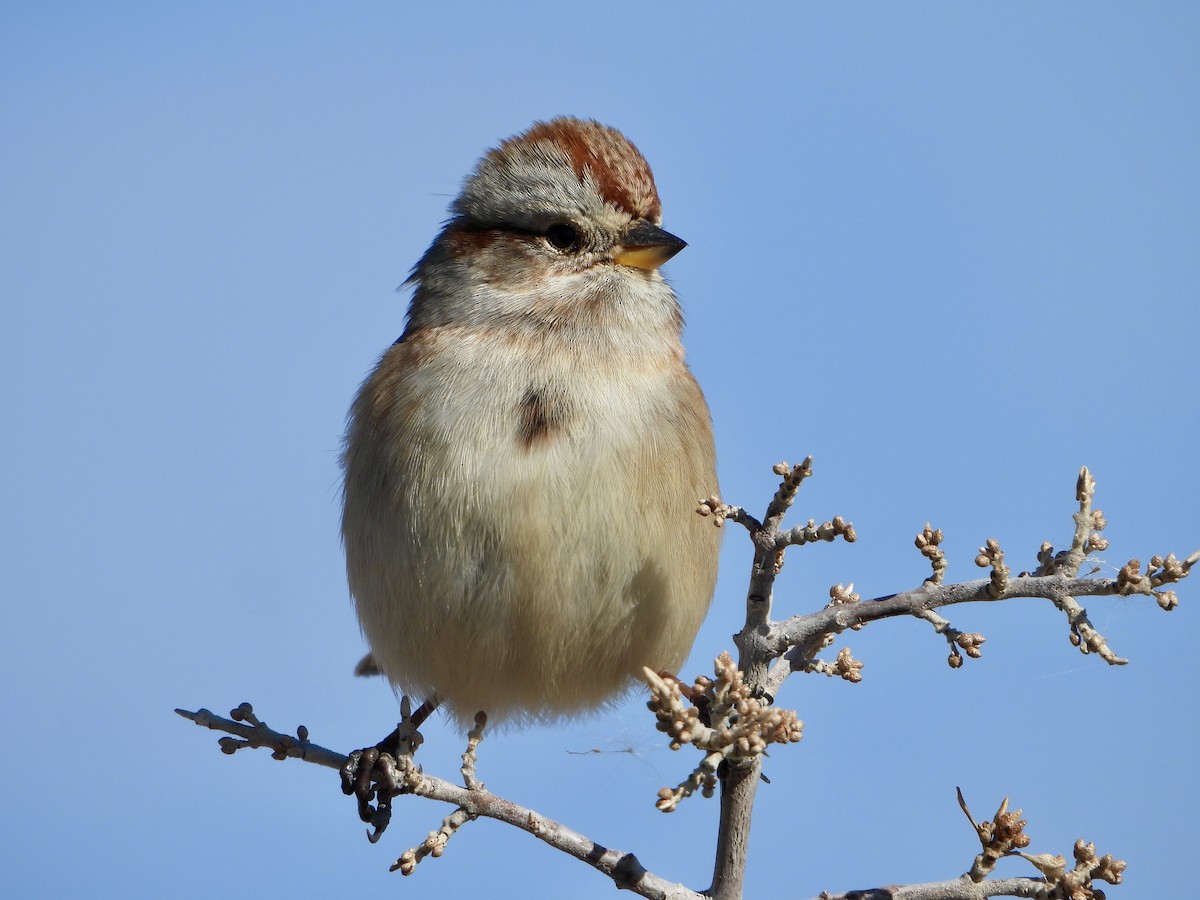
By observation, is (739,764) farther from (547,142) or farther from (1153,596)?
(547,142)

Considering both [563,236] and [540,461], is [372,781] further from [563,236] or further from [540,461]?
[563,236]

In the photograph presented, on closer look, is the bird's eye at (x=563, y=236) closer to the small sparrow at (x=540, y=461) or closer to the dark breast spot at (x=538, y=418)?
the small sparrow at (x=540, y=461)

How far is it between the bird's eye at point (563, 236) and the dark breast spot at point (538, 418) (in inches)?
35.3

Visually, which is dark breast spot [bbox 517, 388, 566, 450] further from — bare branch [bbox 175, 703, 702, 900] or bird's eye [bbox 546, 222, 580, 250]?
bare branch [bbox 175, 703, 702, 900]

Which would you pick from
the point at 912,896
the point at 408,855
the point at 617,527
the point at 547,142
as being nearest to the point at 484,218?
the point at 547,142

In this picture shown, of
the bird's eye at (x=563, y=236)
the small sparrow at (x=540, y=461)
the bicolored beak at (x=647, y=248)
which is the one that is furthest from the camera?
the bird's eye at (x=563, y=236)

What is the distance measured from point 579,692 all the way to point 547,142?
2483mm

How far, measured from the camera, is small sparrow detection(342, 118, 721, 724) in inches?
172

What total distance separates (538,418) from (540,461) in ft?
0.73

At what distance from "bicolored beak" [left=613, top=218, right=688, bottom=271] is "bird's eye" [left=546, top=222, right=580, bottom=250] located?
0.66 feet

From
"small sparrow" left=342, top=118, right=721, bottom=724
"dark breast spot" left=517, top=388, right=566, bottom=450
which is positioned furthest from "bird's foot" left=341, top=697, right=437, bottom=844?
"dark breast spot" left=517, top=388, right=566, bottom=450

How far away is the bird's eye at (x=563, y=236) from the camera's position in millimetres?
5207

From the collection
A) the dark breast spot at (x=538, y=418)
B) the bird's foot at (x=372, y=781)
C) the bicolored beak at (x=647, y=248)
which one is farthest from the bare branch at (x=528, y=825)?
the bicolored beak at (x=647, y=248)

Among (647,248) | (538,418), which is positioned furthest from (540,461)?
(647,248)
